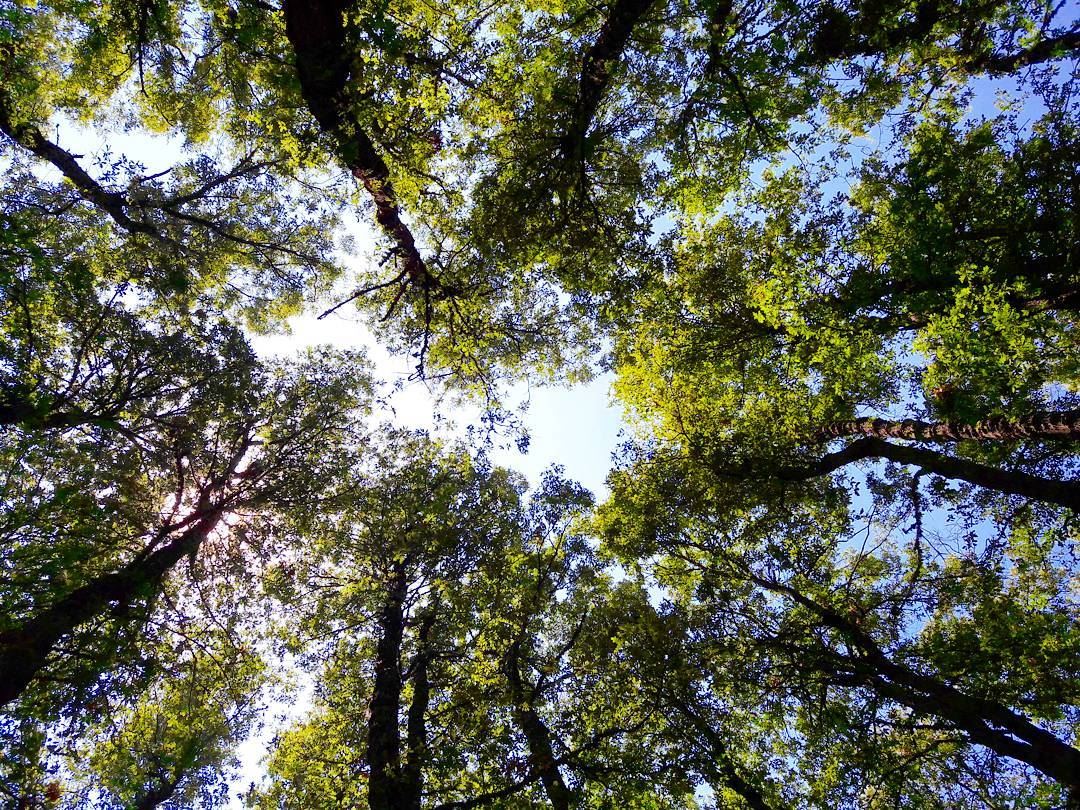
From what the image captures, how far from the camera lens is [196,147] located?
49.2ft

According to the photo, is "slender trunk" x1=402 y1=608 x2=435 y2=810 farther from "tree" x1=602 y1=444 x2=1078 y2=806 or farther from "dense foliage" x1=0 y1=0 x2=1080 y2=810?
"tree" x1=602 y1=444 x2=1078 y2=806

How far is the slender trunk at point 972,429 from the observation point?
7855 millimetres

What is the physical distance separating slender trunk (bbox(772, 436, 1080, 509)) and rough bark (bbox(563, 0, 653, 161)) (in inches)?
340

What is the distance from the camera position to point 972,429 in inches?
357

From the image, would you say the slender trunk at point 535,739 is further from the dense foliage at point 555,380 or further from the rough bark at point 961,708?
the rough bark at point 961,708

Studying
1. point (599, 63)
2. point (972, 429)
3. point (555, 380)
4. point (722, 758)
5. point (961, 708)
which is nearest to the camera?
point (599, 63)

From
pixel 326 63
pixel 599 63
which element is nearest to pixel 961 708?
pixel 599 63

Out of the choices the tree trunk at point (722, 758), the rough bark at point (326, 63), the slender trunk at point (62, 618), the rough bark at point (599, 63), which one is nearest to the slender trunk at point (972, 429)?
the tree trunk at point (722, 758)

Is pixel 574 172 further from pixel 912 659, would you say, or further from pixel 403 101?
pixel 912 659

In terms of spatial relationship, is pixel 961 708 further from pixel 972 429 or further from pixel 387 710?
pixel 387 710

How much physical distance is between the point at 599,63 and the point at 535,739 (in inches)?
488

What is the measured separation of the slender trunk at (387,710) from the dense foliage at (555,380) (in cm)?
8

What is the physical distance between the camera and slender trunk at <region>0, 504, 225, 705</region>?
262 inches

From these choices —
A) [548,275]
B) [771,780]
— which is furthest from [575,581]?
[548,275]
